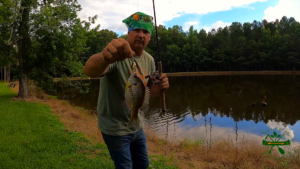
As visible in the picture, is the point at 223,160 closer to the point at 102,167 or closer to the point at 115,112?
the point at 102,167

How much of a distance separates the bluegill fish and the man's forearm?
0.94 ft

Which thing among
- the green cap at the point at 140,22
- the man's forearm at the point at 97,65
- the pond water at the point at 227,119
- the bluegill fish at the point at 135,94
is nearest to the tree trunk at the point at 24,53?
the pond water at the point at 227,119

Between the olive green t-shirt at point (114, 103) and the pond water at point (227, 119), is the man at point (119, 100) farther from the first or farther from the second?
the pond water at point (227, 119)

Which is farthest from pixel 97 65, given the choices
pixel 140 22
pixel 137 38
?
pixel 140 22

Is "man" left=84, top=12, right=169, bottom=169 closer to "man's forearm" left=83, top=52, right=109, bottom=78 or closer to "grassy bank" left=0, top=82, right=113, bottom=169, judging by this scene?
"man's forearm" left=83, top=52, right=109, bottom=78

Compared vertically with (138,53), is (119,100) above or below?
below

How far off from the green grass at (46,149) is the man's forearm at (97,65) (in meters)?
3.52

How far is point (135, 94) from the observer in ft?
7.03

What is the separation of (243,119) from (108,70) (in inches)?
526

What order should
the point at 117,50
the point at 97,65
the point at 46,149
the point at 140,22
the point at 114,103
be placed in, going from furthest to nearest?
the point at 46,149
the point at 140,22
the point at 114,103
the point at 97,65
the point at 117,50

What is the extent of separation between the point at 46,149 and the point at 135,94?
15.9ft

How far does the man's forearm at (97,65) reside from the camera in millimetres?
2033

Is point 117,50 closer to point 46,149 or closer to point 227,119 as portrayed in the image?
point 46,149

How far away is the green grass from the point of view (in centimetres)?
499
